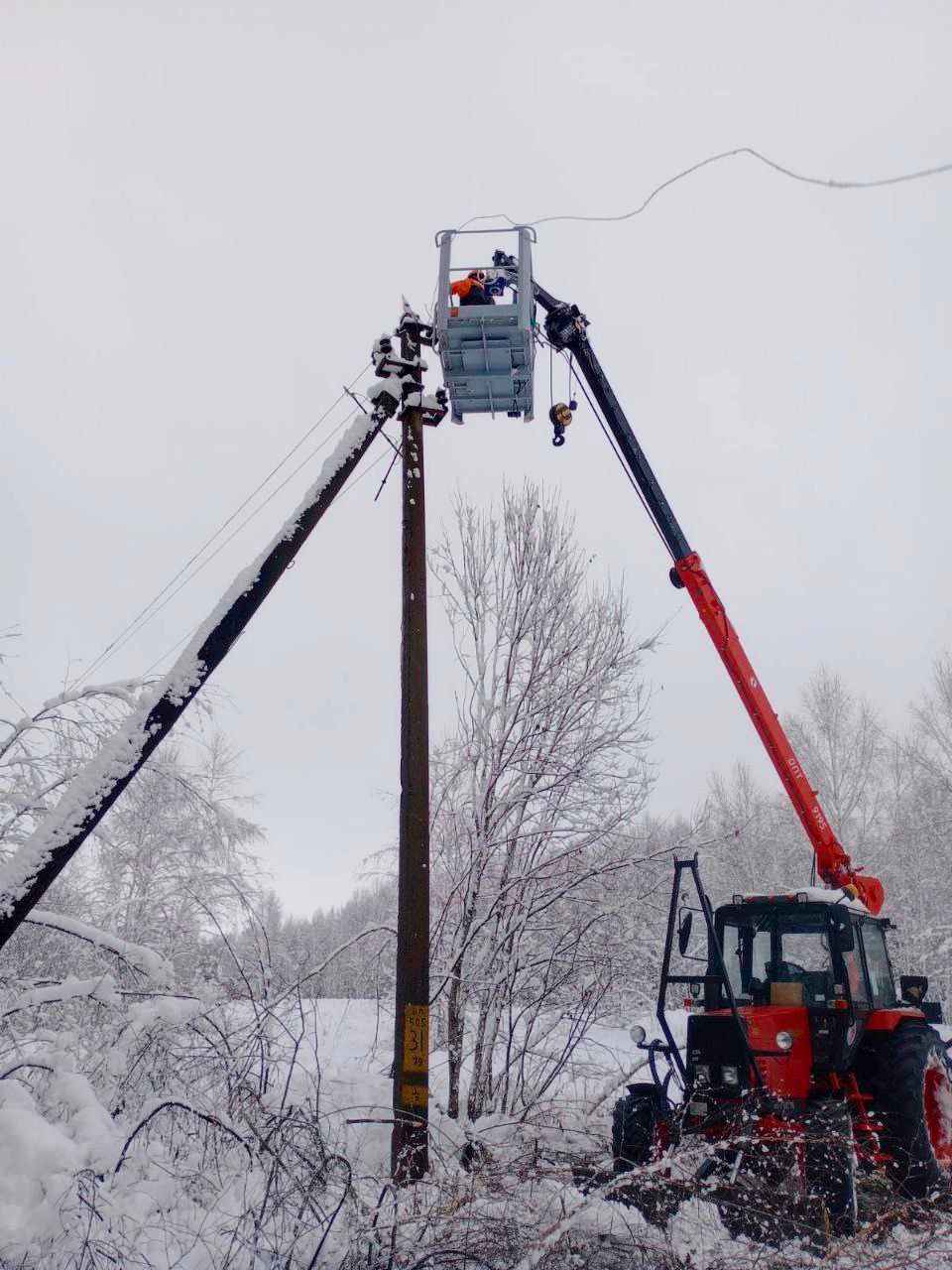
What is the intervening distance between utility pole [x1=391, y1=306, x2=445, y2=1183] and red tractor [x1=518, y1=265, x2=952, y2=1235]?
1.52 meters

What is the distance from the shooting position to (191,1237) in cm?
409

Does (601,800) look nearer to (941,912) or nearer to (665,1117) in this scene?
(665,1117)

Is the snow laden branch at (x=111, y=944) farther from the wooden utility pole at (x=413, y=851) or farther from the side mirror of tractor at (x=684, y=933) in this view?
the side mirror of tractor at (x=684, y=933)

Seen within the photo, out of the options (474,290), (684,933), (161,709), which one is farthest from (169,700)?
(684,933)

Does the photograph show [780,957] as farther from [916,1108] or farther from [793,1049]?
[916,1108]

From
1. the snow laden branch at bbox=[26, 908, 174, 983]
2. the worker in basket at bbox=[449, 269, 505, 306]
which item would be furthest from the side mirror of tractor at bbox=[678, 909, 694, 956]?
the worker in basket at bbox=[449, 269, 505, 306]

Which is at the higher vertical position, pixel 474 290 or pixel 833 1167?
pixel 474 290

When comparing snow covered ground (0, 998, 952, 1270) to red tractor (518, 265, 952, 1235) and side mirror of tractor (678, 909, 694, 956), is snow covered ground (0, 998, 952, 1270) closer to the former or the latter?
red tractor (518, 265, 952, 1235)

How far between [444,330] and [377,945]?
265 inches

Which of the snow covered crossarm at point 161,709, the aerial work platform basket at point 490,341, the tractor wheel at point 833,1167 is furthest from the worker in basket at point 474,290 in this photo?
the tractor wheel at point 833,1167

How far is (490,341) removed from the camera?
6.86m

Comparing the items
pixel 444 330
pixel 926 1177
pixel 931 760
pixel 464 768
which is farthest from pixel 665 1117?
pixel 931 760

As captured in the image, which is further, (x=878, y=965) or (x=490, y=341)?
(x=878, y=965)

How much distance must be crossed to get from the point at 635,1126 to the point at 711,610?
15.7 feet
